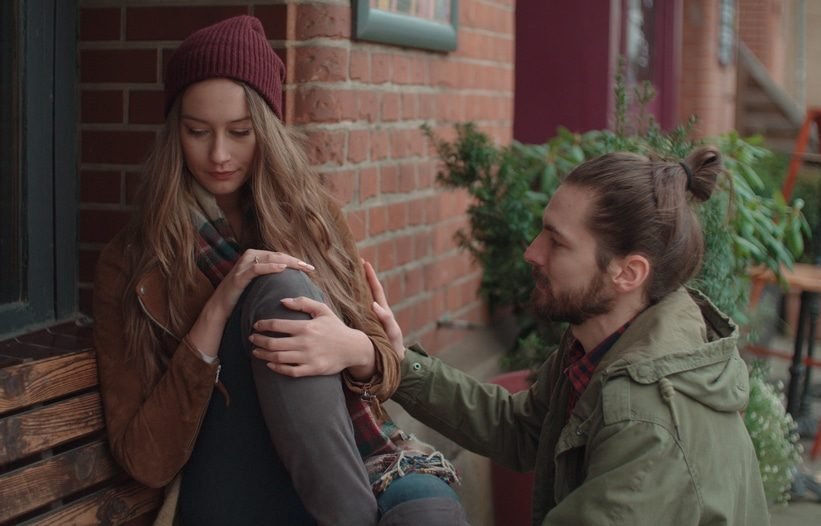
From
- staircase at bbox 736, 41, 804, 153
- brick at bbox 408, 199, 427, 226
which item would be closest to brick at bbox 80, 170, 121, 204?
brick at bbox 408, 199, 427, 226

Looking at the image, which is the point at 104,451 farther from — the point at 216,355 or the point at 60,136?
the point at 60,136

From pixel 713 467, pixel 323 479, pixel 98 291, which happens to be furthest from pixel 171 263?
pixel 713 467

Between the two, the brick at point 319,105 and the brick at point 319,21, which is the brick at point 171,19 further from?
the brick at point 319,105

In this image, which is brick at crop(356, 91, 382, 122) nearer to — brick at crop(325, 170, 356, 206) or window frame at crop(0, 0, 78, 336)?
brick at crop(325, 170, 356, 206)

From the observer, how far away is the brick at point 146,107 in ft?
9.26

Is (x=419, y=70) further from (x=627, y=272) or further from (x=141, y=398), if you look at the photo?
(x=141, y=398)

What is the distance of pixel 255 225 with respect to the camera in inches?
96.8

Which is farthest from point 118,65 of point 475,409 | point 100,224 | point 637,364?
point 637,364

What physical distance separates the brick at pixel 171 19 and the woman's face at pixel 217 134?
20.2 inches

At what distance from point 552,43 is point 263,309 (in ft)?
13.8

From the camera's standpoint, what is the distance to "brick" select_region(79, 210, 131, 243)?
2869mm

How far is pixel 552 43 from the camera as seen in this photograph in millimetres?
6023

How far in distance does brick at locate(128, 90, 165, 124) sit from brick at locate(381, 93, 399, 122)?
2.44 ft

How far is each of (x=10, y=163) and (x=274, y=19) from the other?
0.72 m
